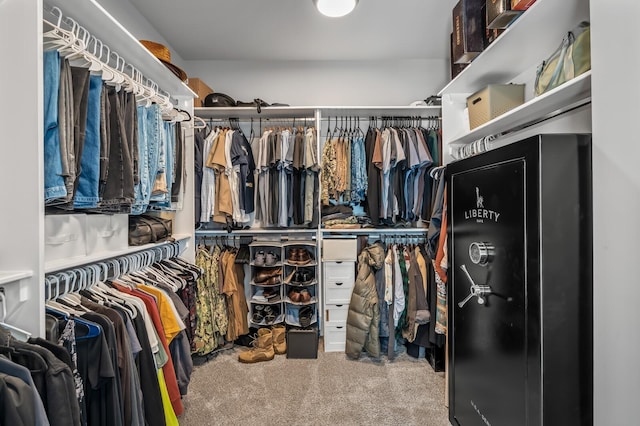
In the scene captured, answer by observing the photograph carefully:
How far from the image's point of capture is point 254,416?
6.50ft

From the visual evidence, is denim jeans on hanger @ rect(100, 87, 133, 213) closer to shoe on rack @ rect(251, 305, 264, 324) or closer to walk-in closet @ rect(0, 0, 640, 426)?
walk-in closet @ rect(0, 0, 640, 426)

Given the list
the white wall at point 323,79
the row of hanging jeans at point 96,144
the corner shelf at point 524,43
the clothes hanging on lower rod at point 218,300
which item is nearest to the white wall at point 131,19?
the white wall at point 323,79

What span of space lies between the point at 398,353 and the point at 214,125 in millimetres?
2681

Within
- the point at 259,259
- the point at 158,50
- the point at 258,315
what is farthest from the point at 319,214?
the point at 158,50

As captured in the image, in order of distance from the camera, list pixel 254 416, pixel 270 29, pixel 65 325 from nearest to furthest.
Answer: pixel 65 325, pixel 254 416, pixel 270 29

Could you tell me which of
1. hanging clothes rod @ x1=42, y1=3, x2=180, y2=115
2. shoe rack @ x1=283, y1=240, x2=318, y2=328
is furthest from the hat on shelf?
shoe rack @ x1=283, y1=240, x2=318, y2=328

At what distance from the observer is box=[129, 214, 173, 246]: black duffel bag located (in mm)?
1824

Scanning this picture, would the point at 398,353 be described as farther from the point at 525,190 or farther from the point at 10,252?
the point at 10,252

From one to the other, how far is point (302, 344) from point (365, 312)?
60 centimetres

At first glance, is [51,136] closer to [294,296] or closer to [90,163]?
[90,163]

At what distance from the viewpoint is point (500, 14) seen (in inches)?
56.9

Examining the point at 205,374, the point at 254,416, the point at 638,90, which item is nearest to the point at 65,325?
the point at 254,416

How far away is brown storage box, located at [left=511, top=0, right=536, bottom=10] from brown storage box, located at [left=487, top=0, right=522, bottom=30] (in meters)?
0.02

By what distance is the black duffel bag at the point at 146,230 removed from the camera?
1824 mm
